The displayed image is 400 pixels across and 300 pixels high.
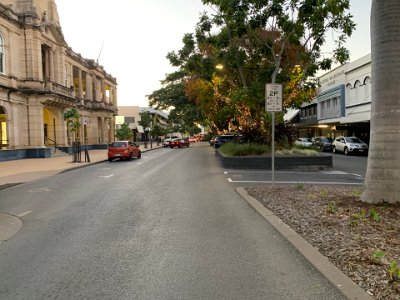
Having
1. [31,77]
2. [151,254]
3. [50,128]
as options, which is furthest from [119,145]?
[151,254]

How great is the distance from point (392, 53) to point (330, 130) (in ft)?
146

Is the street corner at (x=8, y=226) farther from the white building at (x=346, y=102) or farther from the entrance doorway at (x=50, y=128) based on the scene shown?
the entrance doorway at (x=50, y=128)

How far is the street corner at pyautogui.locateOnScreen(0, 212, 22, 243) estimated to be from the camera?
22.2 feet

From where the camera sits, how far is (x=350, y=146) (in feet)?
102

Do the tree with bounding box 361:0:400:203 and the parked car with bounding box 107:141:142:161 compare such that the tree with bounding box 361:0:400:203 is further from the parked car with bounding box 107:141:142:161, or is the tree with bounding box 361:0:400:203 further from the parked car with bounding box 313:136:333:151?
the parked car with bounding box 313:136:333:151

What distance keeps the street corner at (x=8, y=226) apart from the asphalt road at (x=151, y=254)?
17cm

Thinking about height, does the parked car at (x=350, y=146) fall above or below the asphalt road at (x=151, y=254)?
above

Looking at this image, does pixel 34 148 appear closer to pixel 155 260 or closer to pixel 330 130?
pixel 155 260

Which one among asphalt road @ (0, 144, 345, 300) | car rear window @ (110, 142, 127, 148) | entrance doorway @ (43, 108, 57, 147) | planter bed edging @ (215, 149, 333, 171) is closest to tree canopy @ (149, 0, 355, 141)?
planter bed edging @ (215, 149, 333, 171)

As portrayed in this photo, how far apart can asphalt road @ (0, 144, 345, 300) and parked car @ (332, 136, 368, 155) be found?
23980 mm

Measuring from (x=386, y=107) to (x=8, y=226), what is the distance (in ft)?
24.5

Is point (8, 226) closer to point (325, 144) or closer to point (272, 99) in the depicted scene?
point (272, 99)

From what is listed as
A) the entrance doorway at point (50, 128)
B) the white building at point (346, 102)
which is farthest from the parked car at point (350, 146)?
the entrance doorway at point (50, 128)

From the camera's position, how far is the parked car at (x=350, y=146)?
30641 mm
